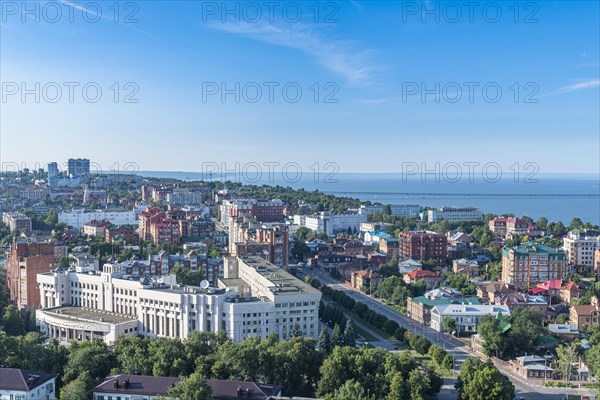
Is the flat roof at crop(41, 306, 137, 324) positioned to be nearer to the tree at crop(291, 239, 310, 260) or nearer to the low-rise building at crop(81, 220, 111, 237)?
the tree at crop(291, 239, 310, 260)

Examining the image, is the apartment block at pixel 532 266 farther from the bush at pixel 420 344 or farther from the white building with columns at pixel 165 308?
the white building with columns at pixel 165 308

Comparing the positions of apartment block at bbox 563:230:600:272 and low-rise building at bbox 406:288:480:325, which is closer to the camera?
low-rise building at bbox 406:288:480:325

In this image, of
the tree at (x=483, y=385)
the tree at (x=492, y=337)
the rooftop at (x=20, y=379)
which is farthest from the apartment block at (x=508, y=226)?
the rooftop at (x=20, y=379)

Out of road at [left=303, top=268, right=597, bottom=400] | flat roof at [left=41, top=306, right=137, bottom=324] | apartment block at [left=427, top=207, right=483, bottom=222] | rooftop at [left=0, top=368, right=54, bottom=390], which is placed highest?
apartment block at [left=427, top=207, right=483, bottom=222]

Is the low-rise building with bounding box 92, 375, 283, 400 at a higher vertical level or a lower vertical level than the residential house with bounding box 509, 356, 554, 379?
higher

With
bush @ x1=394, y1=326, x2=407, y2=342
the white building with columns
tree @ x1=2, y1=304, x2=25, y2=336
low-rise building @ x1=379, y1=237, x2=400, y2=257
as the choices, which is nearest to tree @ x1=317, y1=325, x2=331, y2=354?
the white building with columns

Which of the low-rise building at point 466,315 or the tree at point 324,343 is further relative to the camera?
the low-rise building at point 466,315

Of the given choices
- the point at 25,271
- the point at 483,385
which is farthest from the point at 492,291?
the point at 25,271
